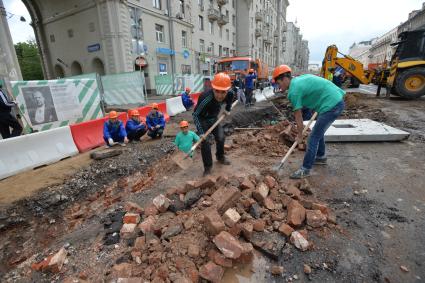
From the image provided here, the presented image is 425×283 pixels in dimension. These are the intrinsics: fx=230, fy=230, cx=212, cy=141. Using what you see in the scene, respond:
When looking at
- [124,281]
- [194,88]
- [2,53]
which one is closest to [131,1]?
[194,88]

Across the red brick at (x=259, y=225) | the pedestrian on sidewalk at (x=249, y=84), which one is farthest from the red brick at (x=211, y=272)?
the pedestrian on sidewalk at (x=249, y=84)

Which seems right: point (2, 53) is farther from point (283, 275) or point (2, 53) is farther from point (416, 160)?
point (416, 160)

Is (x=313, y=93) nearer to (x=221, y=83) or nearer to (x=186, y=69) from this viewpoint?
(x=221, y=83)

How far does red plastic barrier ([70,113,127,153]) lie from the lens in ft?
18.1

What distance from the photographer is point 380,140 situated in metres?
4.73

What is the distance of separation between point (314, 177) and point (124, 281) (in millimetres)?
2829

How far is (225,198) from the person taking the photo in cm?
242

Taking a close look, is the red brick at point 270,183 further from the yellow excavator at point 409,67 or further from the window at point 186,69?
the window at point 186,69

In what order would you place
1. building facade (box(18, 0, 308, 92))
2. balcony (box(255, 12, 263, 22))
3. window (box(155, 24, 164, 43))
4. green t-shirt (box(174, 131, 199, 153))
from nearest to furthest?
green t-shirt (box(174, 131, 199, 153)) < building facade (box(18, 0, 308, 92)) < window (box(155, 24, 164, 43)) < balcony (box(255, 12, 263, 22))

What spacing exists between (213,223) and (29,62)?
54.4 meters

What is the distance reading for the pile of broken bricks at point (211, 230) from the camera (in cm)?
191

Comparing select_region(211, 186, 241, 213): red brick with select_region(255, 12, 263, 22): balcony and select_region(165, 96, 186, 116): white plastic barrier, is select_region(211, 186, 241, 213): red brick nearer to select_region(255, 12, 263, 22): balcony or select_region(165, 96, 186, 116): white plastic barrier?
select_region(165, 96, 186, 116): white plastic barrier

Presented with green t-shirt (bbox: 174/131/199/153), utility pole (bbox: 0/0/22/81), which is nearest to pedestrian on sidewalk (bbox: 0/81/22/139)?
utility pole (bbox: 0/0/22/81)

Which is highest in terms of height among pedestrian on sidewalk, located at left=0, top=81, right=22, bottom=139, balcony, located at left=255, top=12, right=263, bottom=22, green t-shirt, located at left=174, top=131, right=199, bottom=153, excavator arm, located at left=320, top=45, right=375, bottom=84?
balcony, located at left=255, top=12, right=263, bottom=22
